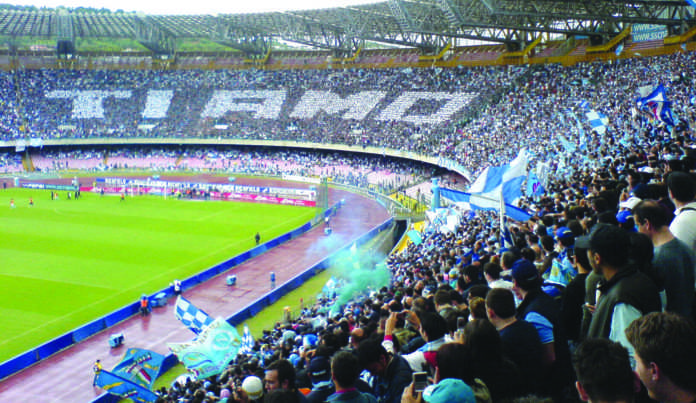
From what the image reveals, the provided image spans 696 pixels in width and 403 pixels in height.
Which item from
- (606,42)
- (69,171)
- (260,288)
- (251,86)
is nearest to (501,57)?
(606,42)

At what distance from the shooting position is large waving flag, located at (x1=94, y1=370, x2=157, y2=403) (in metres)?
16.3

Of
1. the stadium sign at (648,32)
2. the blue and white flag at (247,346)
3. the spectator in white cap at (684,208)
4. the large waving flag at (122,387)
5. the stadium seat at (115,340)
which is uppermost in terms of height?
the stadium sign at (648,32)

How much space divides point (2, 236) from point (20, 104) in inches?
2017

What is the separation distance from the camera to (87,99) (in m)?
87.2

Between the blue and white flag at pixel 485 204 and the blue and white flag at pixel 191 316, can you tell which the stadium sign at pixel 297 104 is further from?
the blue and white flag at pixel 191 316

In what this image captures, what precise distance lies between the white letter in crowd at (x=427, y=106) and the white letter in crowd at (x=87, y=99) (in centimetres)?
4262

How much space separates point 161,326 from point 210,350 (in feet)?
36.5

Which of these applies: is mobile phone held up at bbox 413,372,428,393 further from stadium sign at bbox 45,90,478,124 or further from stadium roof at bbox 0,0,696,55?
stadium sign at bbox 45,90,478,124

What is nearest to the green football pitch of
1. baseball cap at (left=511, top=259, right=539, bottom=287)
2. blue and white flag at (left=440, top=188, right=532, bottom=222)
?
blue and white flag at (left=440, top=188, right=532, bottom=222)

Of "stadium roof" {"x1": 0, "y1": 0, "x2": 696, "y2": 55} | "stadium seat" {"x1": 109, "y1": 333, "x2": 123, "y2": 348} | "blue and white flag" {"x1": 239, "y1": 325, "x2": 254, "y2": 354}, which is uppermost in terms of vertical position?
"stadium roof" {"x1": 0, "y1": 0, "x2": 696, "y2": 55}

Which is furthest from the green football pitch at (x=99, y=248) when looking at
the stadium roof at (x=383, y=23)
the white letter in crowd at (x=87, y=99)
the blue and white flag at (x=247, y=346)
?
the white letter in crowd at (x=87, y=99)

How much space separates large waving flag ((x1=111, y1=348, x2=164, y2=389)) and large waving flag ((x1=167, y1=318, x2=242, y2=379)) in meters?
1.88

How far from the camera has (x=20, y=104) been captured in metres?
84.7

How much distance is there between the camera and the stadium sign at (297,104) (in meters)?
67.6
